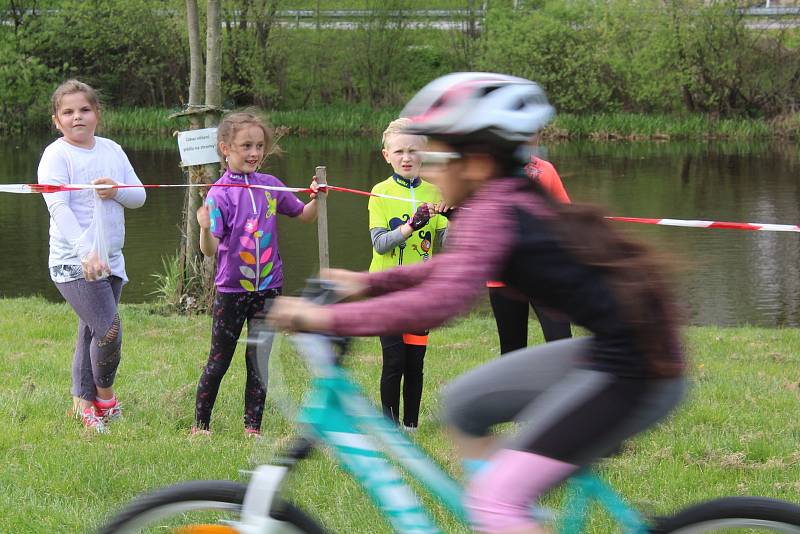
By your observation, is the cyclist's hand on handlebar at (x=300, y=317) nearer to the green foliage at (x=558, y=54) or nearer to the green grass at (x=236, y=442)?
the green grass at (x=236, y=442)

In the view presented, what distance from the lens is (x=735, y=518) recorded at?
266 cm

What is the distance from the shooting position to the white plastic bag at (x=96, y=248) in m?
5.36

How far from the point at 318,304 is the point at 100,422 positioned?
138 inches

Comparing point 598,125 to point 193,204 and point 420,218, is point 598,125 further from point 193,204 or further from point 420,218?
point 420,218

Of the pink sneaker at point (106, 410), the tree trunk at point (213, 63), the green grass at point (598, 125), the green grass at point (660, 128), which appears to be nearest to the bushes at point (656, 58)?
the green grass at point (598, 125)

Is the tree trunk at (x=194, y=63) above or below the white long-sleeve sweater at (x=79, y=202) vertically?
above

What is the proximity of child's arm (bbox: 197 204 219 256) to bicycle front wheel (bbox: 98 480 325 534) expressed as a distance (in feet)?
9.03

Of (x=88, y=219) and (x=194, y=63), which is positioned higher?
(x=194, y=63)

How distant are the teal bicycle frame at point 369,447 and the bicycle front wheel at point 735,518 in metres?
0.08

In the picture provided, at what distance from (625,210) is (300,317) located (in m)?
19.3

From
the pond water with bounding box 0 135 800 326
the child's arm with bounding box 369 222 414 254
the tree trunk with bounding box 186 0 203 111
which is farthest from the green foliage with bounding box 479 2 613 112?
the child's arm with bounding box 369 222 414 254

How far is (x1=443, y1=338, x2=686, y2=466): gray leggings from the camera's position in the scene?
2561mm

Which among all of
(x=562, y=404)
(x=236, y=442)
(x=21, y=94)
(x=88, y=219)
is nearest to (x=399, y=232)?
(x=236, y=442)

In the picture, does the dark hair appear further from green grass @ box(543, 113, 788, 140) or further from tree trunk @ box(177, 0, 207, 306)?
green grass @ box(543, 113, 788, 140)
